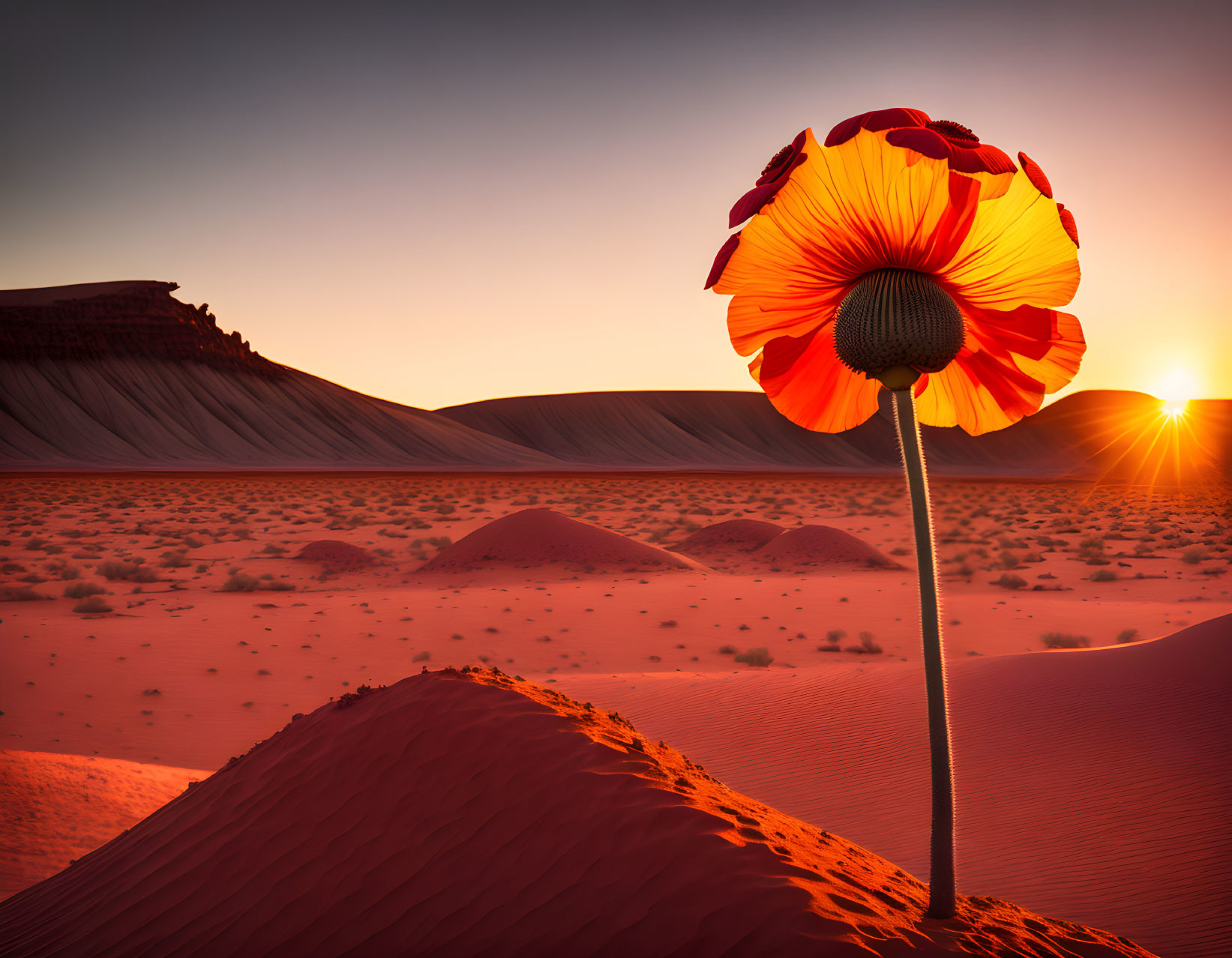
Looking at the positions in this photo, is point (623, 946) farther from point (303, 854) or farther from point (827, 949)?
point (303, 854)

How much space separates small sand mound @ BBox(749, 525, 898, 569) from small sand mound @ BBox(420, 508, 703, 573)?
3.15 m

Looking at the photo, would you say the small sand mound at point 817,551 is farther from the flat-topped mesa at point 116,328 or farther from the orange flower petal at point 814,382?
the flat-topped mesa at point 116,328

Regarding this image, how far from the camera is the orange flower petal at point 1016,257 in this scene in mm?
2307

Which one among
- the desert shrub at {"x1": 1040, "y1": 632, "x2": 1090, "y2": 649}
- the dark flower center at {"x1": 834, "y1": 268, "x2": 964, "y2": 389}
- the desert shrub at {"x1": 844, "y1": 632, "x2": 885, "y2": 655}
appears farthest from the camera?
the desert shrub at {"x1": 1040, "y1": 632, "x2": 1090, "y2": 649}

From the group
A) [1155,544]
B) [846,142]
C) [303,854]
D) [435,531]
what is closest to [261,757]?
[303,854]

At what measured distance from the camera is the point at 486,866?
3064 mm

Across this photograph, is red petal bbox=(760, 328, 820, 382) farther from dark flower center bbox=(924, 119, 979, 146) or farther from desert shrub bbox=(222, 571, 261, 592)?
desert shrub bbox=(222, 571, 261, 592)

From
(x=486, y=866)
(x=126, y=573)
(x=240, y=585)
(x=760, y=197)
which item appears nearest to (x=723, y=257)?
(x=760, y=197)

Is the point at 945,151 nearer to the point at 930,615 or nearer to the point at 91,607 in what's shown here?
A: the point at 930,615

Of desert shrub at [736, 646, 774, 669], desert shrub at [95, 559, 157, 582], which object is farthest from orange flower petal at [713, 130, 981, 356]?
desert shrub at [95, 559, 157, 582]

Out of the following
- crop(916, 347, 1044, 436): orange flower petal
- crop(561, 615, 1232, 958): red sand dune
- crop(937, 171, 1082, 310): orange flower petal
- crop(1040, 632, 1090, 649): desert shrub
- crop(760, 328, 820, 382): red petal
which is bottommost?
crop(1040, 632, 1090, 649): desert shrub

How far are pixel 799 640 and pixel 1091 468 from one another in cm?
12429

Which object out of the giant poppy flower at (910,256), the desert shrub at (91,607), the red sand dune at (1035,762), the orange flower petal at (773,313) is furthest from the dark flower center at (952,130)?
the desert shrub at (91,607)

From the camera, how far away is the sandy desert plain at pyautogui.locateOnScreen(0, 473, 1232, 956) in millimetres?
5633
